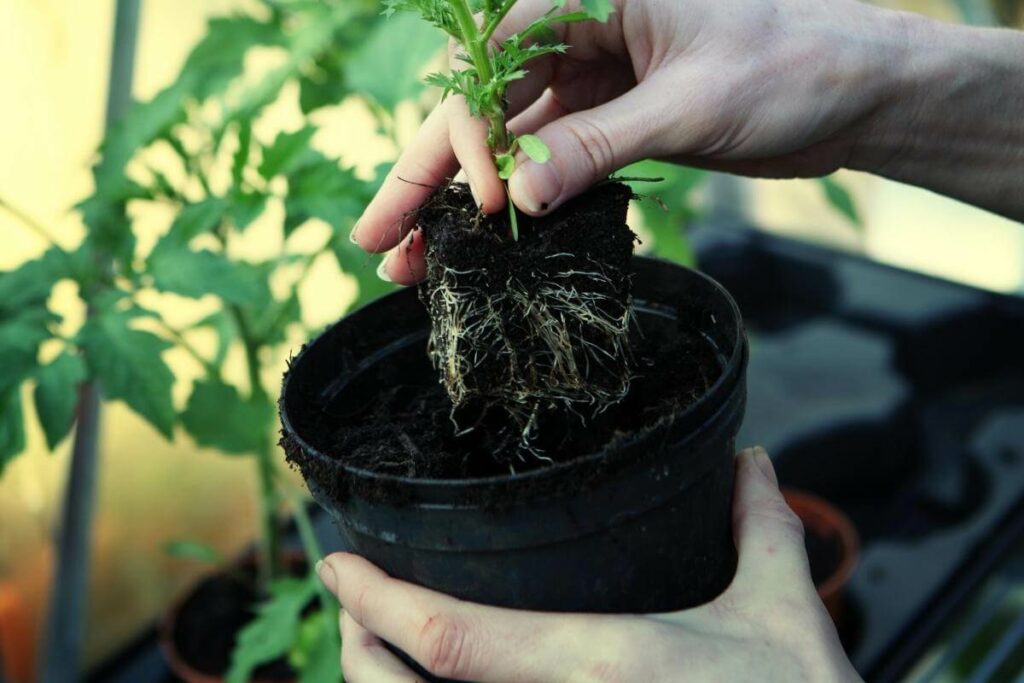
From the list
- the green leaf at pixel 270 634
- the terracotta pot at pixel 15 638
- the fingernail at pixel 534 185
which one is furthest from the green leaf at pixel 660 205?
the terracotta pot at pixel 15 638

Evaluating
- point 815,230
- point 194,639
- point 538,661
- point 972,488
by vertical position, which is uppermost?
point 538,661

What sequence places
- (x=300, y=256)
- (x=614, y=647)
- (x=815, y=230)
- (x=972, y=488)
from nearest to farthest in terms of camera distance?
(x=614, y=647), (x=300, y=256), (x=972, y=488), (x=815, y=230)

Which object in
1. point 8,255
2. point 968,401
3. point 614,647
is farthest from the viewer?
point 968,401

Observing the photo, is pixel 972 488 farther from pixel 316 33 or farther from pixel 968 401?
pixel 316 33

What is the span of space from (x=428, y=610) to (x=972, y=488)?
112 cm

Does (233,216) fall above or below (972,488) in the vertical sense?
above

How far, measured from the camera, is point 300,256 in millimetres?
1034

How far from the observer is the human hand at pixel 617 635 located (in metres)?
0.58

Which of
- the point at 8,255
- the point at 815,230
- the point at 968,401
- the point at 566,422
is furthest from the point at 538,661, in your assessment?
the point at 815,230

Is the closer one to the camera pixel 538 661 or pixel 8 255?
pixel 538 661

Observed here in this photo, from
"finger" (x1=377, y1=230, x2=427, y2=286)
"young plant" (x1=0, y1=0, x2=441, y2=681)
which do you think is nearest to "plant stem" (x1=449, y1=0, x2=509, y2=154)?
"finger" (x1=377, y1=230, x2=427, y2=286)

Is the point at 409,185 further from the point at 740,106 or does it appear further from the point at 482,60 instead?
the point at 740,106

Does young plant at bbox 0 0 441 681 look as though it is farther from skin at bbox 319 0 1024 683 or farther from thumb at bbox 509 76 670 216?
thumb at bbox 509 76 670 216

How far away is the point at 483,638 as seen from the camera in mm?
595
